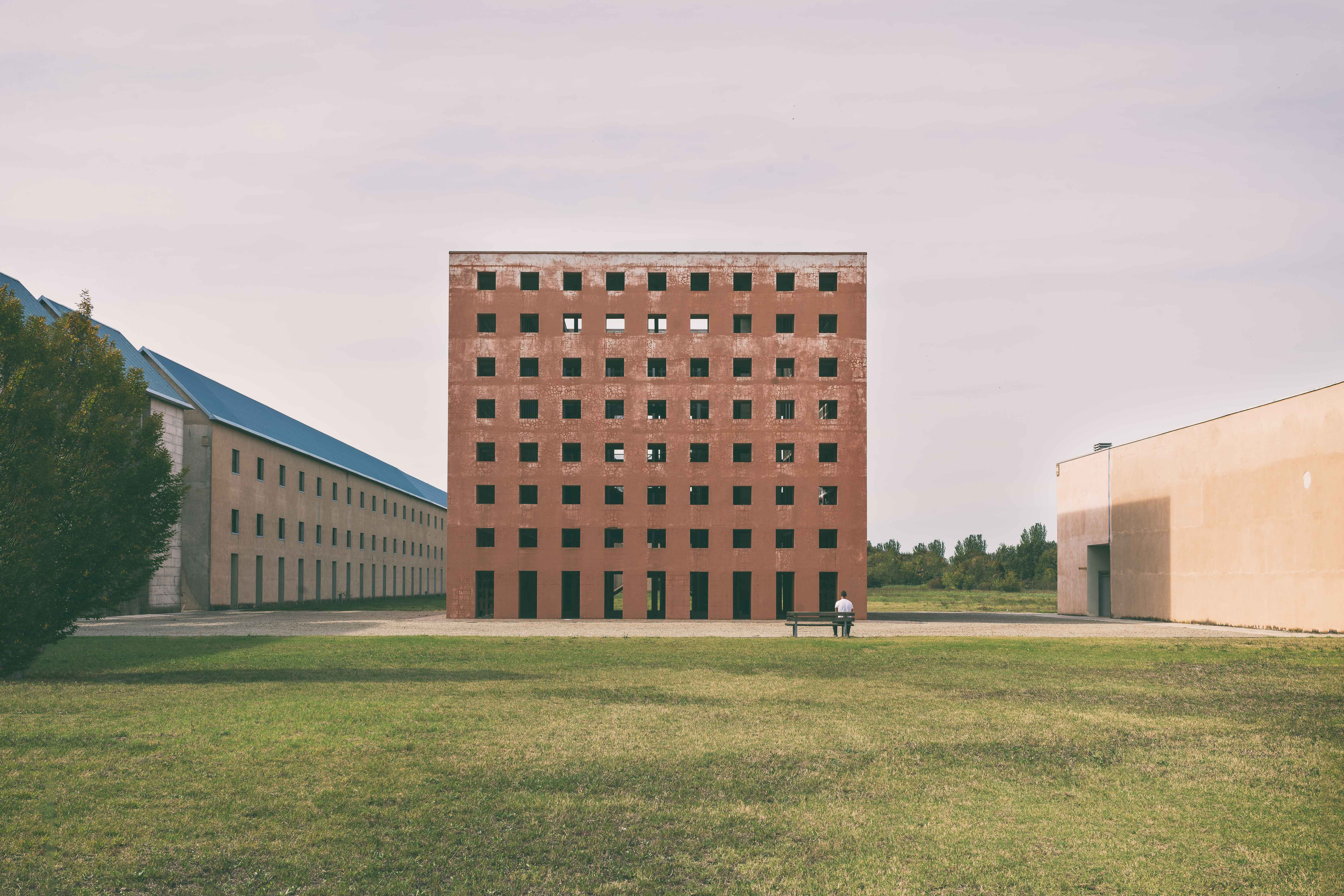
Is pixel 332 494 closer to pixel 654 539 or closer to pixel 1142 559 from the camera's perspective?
pixel 654 539

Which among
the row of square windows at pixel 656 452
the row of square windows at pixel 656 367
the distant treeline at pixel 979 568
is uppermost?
the row of square windows at pixel 656 367

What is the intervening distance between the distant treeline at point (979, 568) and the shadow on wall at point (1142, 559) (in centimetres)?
6939

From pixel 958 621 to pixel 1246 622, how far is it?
12.5 meters

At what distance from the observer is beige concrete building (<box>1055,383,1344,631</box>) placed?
4156 centimetres

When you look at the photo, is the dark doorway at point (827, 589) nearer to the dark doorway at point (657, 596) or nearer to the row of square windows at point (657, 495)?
the row of square windows at point (657, 495)

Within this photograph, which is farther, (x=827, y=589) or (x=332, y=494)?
(x=332, y=494)

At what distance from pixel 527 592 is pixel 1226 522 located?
1339 inches

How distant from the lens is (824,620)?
3559 centimetres

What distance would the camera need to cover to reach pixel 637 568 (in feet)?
173

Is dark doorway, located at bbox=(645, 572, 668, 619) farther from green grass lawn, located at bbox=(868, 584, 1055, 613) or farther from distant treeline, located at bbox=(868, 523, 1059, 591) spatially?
distant treeline, located at bbox=(868, 523, 1059, 591)

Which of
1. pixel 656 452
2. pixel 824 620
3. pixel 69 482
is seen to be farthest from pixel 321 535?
pixel 69 482

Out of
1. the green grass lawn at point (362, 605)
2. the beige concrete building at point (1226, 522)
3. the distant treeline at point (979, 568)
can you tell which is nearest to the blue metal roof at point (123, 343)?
the green grass lawn at point (362, 605)

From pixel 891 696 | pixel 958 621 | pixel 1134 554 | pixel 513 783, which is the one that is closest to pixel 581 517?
pixel 958 621

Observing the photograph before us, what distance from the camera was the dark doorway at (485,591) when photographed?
52.4 meters
